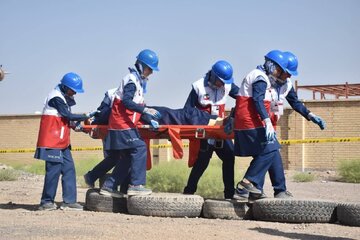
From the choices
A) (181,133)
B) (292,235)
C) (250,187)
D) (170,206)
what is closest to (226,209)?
(250,187)

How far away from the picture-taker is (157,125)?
32.3ft

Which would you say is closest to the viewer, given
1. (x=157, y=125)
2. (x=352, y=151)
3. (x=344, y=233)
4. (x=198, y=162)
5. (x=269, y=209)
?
(x=344, y=233)

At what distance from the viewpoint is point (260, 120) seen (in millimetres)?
9211

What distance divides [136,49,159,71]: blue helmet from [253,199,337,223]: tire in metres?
2.36

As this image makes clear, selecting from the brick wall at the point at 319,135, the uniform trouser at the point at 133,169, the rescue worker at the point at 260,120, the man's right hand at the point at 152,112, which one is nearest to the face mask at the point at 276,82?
the rescue worker at the point at 260,120

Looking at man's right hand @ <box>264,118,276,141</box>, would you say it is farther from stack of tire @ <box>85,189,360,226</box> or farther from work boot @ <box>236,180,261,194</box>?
stack of tire @ <box>85,189,360,226</box>

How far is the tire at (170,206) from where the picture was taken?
9.45 metres

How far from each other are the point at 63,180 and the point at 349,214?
12.8 ft

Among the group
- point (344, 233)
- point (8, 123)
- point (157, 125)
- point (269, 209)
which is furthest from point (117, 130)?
point (8, 123)

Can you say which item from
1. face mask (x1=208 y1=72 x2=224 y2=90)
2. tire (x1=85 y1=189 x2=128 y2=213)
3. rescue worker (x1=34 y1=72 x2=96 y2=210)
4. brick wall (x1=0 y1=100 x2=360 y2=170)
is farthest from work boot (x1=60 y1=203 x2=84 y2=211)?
brick wall (x1=0 y1=100 x2=360 y2=170)

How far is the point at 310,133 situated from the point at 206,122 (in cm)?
1605

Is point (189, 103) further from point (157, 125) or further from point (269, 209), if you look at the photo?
point (269, 209)

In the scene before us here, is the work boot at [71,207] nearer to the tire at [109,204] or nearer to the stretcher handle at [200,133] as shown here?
the tire at [109,204]

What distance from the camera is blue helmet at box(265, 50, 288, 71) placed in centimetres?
934
